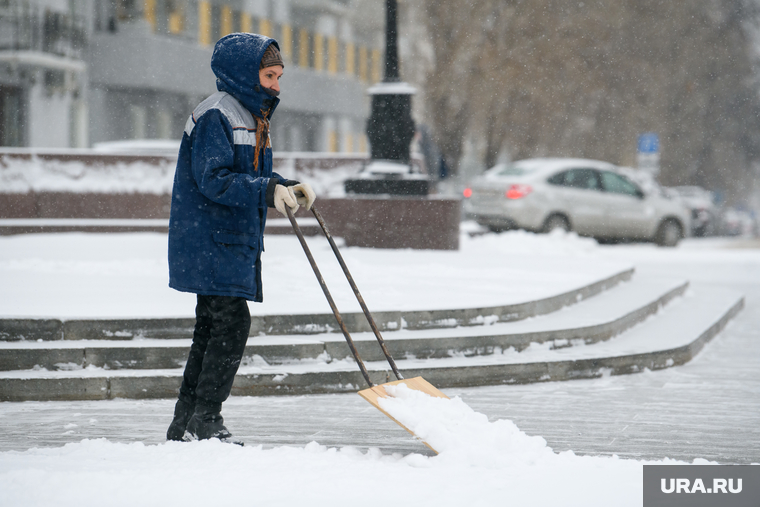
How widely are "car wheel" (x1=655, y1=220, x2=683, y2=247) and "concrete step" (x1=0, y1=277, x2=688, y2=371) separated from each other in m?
11.6

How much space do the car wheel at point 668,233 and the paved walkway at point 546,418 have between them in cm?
1255

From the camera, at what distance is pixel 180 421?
4359 millimetres

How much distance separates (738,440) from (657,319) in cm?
418

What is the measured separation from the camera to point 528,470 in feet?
12.8

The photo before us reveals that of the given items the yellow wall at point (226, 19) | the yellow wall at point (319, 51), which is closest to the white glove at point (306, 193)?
the yellow wall at point (226, 19)

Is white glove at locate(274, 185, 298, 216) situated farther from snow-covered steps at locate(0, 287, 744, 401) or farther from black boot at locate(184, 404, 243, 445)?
snow-covered steps at locate(0, 287, 744, 401)

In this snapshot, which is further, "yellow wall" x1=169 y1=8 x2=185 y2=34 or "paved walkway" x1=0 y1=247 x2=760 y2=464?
"yellow wall" x1=169 y1=8 x2=185 y2=34

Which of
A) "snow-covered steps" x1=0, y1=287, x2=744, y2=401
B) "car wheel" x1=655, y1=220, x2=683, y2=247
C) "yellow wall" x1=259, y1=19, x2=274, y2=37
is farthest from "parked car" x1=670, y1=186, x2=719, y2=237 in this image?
"snow-covered steps" x1=0, y1=287, x2=744, y2=401

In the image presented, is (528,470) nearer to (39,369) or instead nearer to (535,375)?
(535,375)

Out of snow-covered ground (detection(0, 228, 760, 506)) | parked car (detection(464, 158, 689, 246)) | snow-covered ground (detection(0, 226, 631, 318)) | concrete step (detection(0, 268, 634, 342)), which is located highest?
parked car (detection(464, 158, 689, 246))

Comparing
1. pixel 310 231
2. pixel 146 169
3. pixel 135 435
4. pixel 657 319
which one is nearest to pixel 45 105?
pixel 146 169

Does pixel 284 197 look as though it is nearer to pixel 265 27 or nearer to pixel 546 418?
pixel 546 418

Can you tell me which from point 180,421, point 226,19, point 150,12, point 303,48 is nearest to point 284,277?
point 180,421

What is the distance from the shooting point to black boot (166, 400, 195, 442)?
14.3 feet
